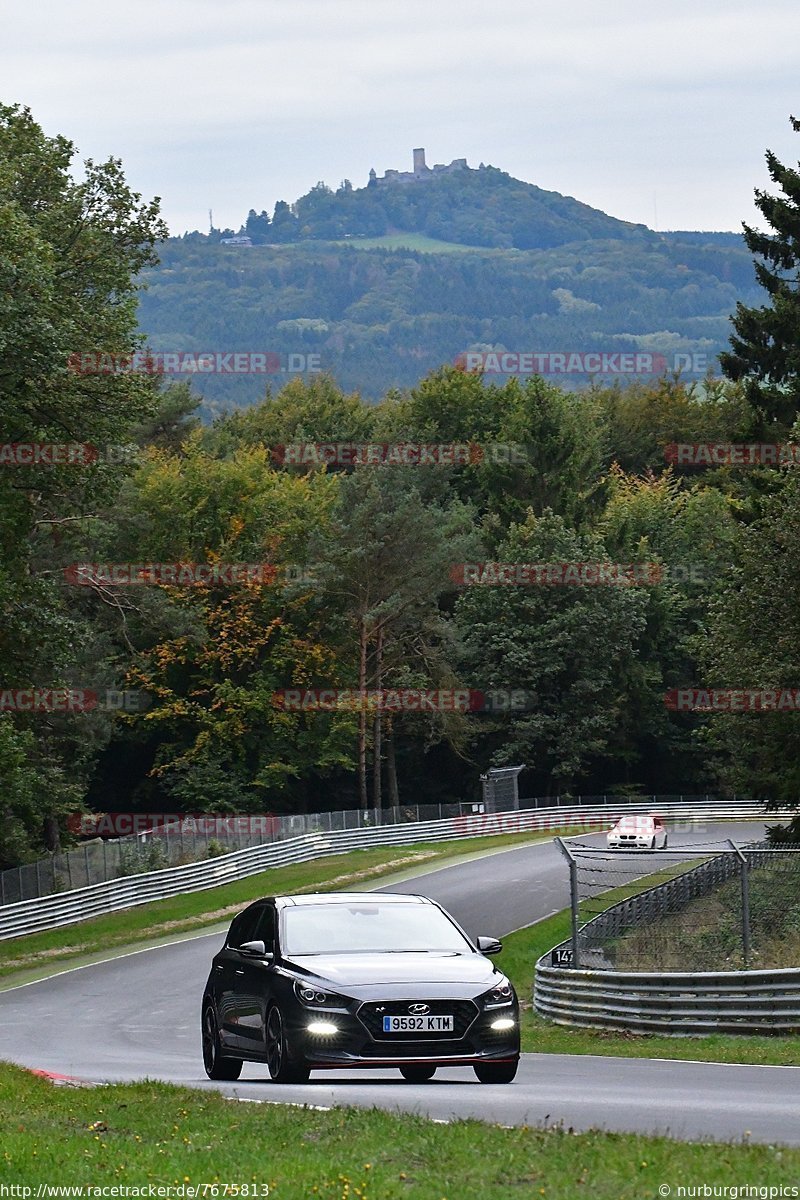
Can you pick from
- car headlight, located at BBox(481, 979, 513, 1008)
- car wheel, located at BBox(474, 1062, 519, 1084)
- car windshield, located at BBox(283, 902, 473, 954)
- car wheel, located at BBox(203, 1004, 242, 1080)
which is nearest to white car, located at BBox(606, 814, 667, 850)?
car wheel, located at BBox(203, 1004, 242, 1080)

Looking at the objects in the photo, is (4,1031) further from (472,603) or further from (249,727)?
(472,603)

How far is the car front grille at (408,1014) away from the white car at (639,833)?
148 feet

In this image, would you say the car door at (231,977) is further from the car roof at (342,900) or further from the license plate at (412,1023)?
the license plate at (412,1023)

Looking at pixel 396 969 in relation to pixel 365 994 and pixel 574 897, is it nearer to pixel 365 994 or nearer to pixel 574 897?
pixel 365 994

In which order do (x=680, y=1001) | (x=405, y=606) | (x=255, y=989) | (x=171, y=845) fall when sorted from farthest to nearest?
(x=405, y=606) → (x=171, y=845) → (x=680, y=1001) → (x=255, y=989)

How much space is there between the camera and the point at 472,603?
264ft

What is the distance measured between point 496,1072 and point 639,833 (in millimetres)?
45224

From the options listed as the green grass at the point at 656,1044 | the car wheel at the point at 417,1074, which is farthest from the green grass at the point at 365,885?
the car wheel at the point at 417,1074

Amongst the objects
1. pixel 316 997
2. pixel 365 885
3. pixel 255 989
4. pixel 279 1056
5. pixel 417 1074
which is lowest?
pixel 365 885

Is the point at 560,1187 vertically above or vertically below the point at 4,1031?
above

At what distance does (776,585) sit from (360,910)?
996 inches

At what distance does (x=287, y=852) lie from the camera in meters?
58.6

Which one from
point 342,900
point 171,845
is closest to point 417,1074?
point 342,900

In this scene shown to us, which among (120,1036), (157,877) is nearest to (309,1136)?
(120,1036)
